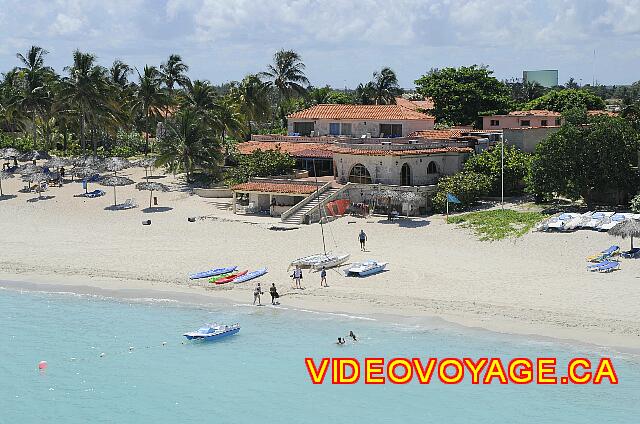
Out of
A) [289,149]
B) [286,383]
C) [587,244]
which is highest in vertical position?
[289,149]

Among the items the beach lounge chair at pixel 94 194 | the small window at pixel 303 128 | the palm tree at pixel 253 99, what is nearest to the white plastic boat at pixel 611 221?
the small window at pixel 303 128

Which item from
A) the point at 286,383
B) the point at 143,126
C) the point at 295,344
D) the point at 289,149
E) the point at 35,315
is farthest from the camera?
the point at 143,126

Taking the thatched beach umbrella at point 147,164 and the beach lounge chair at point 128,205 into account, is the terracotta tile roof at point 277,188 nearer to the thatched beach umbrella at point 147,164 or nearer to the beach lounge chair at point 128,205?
the beach lounge chair at point 128,205

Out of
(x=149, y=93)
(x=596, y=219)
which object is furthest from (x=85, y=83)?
(x=596, y=219)

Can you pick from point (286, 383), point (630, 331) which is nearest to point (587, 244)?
point (630, 331)

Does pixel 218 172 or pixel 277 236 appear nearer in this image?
pixel 277 236

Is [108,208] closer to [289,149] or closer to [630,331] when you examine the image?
[289,149]
